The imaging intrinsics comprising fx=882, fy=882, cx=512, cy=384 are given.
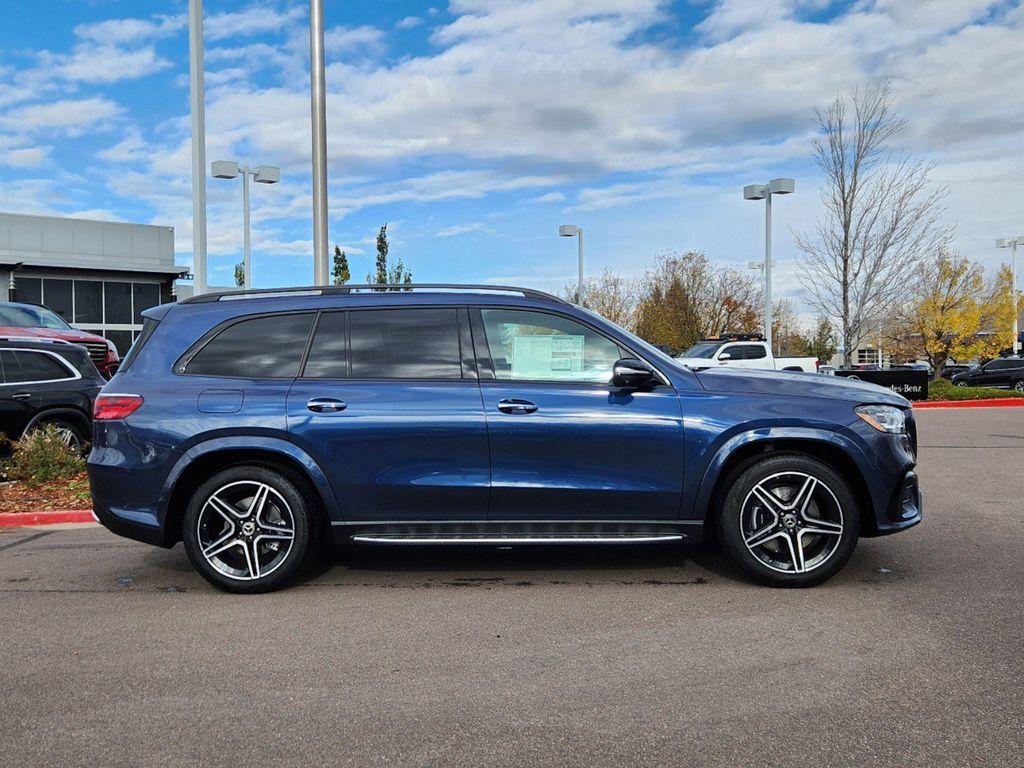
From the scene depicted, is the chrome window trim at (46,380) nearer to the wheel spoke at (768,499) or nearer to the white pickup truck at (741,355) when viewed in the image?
the wheel spoke at (768,499)

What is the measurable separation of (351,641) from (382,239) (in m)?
26.2

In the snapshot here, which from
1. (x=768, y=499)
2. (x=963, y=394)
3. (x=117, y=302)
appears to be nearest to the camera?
(x=768, y=499)

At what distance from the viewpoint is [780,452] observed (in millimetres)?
5207

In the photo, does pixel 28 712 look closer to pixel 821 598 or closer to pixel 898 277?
pixel 821 598

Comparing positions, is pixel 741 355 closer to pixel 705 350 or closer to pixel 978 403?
pixel 705 350

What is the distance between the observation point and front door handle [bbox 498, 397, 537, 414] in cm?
511

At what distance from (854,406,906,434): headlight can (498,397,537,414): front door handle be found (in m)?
1.90

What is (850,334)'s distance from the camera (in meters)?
23.1

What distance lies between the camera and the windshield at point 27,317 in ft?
50.3

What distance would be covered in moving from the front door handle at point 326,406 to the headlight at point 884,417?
3.01 metres

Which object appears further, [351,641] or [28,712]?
[351,641]

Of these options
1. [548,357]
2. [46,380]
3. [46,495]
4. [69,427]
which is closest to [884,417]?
[548,357]

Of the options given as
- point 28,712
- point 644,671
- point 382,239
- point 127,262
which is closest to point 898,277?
point 382,239

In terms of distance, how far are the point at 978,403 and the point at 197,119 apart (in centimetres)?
1984
